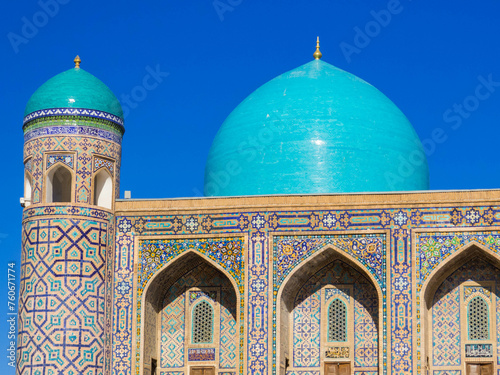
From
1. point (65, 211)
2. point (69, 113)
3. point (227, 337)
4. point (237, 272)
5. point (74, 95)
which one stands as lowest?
point (227, 337)

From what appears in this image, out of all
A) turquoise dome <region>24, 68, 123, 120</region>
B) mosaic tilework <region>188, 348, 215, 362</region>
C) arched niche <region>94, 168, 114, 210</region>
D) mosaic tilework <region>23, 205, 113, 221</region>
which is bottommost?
mosaic tilework <region>188, 348, 215, 362</region>

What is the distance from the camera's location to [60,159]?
698 inches

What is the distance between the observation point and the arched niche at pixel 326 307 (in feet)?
57.1

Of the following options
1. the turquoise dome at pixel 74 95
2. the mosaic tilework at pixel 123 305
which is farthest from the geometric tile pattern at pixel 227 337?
the turquoise dome at pixel 74 95

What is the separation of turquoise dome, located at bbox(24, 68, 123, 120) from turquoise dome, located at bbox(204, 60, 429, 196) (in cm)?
188

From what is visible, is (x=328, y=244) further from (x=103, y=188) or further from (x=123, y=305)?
(x=103, y=188)

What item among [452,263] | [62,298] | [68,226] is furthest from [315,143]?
[62,298]

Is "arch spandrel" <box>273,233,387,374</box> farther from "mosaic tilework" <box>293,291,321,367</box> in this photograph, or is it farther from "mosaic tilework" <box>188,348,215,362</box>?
"mosaic tilework" <box>188,348,215,362</box>

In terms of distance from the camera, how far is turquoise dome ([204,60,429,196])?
61.1 feet

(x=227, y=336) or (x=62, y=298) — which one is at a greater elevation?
(x=62, y=298)

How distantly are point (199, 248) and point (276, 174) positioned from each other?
1725mm

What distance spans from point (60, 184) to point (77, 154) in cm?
100

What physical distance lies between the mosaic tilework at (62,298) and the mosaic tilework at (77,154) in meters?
0.41

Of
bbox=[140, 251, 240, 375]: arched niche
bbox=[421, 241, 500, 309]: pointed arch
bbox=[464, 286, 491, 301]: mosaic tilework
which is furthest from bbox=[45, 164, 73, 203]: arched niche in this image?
bbox=[464, 286, 491, 301]: mosaic tilework
